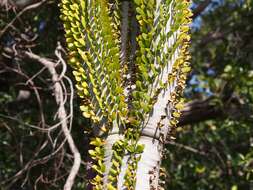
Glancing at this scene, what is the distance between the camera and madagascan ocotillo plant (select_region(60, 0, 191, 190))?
1.92 meters

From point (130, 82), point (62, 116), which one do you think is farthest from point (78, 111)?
point (130, 82)

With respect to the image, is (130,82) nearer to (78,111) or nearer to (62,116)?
(62,116)

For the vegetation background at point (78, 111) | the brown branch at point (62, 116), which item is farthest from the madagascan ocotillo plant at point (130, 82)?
the vegetation background at point (78, 111)

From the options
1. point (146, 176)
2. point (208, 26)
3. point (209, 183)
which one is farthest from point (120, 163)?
point (208, 26)

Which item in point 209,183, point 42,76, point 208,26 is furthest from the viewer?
point 208,26

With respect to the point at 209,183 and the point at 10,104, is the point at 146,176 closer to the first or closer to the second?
the point at 10,104

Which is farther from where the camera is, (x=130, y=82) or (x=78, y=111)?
(x=78, y=111)

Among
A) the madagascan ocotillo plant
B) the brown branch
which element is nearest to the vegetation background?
the brown branch

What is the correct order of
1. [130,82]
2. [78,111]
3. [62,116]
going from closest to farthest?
[130,82] → [62,116] → [78,111]

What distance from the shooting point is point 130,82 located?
2.05 metres

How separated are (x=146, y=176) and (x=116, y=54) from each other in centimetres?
47

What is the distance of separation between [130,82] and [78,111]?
2.35m

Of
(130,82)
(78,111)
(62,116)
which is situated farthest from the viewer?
(78,111)

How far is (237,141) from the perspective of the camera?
552 centimetres
